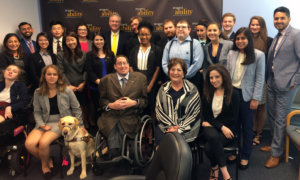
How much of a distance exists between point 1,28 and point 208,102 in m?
3.07

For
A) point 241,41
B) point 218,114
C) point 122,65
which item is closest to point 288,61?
point 241,41

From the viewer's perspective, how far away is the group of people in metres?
2.43

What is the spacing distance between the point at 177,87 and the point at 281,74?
3.79 ft

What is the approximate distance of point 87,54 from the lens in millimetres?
3303

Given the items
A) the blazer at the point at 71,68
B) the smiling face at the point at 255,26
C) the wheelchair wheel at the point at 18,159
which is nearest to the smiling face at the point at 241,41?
the smiling face at the point at 255,26

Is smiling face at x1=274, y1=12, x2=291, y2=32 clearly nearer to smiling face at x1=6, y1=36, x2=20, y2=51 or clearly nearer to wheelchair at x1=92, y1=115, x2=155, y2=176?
wheelchair at x1=92, y1=115, x2=155, y2=176

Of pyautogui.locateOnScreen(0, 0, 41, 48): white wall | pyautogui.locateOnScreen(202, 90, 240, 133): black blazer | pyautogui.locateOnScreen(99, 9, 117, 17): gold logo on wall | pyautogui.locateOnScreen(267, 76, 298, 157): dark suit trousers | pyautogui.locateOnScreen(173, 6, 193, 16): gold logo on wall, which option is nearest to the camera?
pyautogui.locateOnScreen(202, 90, 240, 133): black blazer

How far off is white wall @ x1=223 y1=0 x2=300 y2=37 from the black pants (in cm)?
225

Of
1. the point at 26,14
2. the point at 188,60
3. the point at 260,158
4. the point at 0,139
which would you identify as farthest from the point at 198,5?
the point at 0,139

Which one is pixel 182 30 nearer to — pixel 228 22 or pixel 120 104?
pixel 228 22

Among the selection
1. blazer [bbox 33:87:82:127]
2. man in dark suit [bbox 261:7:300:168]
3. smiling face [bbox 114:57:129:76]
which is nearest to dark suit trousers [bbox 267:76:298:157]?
man in dark suit [bbox 261:7:300:168]

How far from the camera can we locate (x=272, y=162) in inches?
108

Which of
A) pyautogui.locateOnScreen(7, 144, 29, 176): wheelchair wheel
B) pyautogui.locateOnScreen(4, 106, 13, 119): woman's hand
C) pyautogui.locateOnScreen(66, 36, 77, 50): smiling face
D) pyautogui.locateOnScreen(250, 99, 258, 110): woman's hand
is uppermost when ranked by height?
pyautogui.locateOnScreen(66, 36, 77, 50): smiling face

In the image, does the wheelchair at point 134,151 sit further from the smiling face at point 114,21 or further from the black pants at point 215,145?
the smiling face at point 114,21
